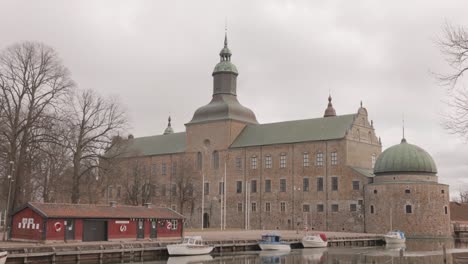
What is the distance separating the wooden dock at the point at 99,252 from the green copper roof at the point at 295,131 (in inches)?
1019

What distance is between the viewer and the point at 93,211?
43.1 meters

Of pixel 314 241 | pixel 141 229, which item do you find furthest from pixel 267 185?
pixel 141 229

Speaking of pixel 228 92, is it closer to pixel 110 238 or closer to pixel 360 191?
pixel 360 191

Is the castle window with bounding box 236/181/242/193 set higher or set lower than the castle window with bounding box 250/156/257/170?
lower

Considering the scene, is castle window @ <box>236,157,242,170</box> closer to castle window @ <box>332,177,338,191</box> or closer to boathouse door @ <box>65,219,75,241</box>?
castle window @ <box>332,177,338,191</box>

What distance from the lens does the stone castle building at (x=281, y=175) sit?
63.3 m

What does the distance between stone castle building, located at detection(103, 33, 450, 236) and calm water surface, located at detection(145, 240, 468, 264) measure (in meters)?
13.5

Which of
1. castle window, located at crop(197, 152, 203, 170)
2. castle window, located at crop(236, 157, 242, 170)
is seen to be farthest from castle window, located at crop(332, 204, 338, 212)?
castle window, located at crop(197, 152, 203, 170)

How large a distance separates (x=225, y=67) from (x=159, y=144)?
18.2 metres

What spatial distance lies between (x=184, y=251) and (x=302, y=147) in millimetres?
31919

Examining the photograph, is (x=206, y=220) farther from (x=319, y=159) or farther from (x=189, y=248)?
(x=189, y=248)

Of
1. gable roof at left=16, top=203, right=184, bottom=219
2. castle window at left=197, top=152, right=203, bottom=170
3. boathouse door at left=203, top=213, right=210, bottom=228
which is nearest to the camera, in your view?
gable roof at left=16, top=203, right=184, bottom=219

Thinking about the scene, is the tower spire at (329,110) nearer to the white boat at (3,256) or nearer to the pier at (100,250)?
the pier at (100,250)

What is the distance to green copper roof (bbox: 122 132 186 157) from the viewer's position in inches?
3457
